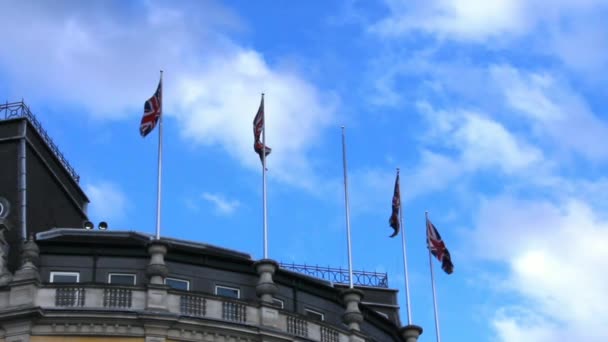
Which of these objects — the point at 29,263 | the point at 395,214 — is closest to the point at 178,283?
the point at 29,263

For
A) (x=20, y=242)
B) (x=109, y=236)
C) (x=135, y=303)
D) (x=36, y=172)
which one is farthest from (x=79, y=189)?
(x=135, y=303)

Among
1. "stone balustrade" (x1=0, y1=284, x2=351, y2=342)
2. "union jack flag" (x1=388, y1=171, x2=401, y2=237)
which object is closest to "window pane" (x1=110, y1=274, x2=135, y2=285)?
"stone balustrade" (x1=0, y1=284, x2=351, y2=342)

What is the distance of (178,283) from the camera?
49.5 meters

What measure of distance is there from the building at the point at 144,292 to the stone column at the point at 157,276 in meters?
0.05

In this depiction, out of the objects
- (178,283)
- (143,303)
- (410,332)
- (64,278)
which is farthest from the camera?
(410,332)

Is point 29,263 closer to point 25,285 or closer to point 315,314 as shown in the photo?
point 25,285

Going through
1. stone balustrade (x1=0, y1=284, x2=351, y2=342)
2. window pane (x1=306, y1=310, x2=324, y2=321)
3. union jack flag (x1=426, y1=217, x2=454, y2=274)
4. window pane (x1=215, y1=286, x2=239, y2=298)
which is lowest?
stone balustrade (x1=0, y1=284, x2=351, y2=342)

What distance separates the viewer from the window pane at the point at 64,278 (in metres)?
48.7

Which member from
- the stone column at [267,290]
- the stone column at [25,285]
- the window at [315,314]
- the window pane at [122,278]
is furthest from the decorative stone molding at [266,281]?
the stone column at [25,285]

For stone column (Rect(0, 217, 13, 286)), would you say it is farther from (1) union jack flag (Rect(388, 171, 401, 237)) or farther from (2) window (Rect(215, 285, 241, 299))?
(1) union jack flag (Rect(388, 171, 401, 237))

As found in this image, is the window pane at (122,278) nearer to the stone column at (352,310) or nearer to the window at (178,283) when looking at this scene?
the window at (178,283)

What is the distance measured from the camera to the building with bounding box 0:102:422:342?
150ft

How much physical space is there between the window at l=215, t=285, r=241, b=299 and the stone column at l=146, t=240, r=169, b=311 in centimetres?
281

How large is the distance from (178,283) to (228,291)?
236 centimetres
